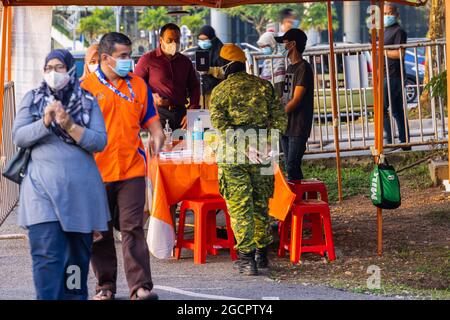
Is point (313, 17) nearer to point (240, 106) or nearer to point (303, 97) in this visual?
point (303, 97)

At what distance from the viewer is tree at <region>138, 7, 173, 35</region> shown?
4831 centimetres

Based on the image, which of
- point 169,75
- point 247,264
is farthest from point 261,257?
point 169,75

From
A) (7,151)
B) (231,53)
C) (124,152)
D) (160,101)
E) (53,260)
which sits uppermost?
(231,53)

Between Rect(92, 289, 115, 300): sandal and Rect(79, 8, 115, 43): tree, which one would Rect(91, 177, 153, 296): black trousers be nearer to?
Rect(92, 289, 115, 300): sandal

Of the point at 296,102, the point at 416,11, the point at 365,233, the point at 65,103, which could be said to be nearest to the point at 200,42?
the point at 296,102

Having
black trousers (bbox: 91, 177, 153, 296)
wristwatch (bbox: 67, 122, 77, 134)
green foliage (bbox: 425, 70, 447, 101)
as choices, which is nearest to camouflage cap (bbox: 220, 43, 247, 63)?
black trousers (bbox: 91, 177, 153, 296)

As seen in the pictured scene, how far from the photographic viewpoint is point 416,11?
188ft

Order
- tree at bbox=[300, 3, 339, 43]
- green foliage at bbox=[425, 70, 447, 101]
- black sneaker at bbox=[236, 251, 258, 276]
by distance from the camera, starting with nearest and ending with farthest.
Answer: black sneaker at bbox=[236, 251, 258, 276]
green foliage at bbox=[425, 70, 447, 101]
tree at bbox=[300, 3, 339, 43]

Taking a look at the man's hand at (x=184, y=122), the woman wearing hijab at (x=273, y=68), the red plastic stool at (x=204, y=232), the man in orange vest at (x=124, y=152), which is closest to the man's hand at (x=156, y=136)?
the man in orange vest at (x=124, y=152)

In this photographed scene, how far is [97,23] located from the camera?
160 ft

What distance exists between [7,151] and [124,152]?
441cm

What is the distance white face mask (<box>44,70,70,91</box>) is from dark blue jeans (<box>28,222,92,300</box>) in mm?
850

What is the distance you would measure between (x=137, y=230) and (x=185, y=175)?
6.19 ft

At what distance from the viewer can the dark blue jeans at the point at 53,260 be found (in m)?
7.08
